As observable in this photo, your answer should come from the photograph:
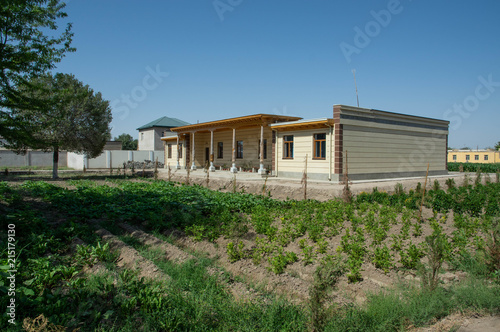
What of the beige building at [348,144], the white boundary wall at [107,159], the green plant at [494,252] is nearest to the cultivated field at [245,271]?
the green plant at [494,252]

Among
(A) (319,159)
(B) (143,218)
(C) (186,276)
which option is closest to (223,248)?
(C) (186,276)

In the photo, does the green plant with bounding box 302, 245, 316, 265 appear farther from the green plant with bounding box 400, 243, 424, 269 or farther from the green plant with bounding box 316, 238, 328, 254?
the green plant with bounding box 400, 243, 424, 269

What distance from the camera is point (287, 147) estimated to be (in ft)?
61.4

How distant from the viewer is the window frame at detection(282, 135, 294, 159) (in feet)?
60.4

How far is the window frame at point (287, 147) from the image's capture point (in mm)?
18422

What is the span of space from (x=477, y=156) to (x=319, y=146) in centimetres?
5386

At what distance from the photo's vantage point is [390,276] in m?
4.98

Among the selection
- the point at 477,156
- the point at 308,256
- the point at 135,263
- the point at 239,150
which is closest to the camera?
the point at 135,263

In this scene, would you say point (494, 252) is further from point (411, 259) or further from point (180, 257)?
point (180, 257)

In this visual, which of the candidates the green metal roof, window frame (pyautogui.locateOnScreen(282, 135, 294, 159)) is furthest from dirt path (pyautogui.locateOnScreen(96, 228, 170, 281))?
the green metal roof

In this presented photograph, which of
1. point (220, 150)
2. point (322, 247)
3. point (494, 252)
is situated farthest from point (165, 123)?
point (494, 252)

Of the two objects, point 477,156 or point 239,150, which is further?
point 477,156

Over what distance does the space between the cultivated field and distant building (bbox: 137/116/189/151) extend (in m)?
34.3

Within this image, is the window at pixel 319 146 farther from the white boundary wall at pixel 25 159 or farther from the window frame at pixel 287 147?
the white boundary wall at pixel 25 159
